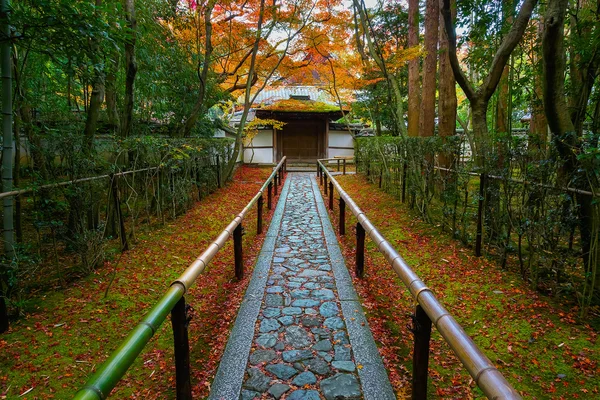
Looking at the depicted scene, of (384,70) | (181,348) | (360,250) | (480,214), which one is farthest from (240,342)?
(384,70)

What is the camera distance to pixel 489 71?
507 centimetres

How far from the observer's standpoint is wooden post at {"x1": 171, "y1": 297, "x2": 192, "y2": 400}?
2.05 metres

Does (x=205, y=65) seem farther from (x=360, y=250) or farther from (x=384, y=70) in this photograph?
(x=360, y=250)

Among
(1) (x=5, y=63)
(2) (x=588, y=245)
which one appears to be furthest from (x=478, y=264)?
(1) (x=5, y=63)

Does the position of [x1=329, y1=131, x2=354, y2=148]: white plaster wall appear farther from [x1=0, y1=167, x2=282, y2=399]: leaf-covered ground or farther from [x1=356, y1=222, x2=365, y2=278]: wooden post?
[x1=356, y1=222, x2=365, y2=278]: wooden post

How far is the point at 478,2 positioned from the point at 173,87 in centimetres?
812

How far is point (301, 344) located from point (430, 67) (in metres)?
9.10

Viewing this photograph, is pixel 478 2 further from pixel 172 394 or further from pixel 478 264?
pixel 172 394

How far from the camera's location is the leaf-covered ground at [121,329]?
2467 millimetres

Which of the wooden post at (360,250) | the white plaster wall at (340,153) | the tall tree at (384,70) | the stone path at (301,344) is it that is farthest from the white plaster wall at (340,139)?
the wooden post at (360,250)

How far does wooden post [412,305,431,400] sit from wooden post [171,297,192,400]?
1.39 metres

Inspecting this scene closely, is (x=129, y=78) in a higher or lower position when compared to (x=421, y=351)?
higher

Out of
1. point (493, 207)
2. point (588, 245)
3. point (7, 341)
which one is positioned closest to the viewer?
point (7, 341)

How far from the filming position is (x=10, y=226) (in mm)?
3182
